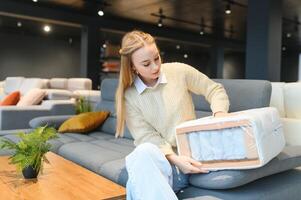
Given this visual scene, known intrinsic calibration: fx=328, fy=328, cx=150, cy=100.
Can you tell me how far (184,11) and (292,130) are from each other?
6.05m

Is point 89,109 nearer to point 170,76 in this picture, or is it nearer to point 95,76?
point 170,76

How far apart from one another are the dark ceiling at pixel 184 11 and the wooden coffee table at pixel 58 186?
556 centimetres

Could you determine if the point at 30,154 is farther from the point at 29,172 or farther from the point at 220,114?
the point at 220,114

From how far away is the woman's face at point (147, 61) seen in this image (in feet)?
5.22

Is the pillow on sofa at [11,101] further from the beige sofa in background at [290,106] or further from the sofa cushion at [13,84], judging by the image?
the beige sofa in background at [290,106]

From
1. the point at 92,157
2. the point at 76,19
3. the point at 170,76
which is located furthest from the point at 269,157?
the point at 76,19

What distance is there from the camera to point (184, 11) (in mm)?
7680

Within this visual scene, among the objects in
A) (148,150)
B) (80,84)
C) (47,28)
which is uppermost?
(47,28)

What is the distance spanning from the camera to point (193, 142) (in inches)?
57.5

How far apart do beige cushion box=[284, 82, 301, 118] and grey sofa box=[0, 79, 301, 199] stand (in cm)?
25

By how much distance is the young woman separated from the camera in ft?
5.11

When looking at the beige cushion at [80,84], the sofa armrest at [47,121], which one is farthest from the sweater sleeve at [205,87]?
the beige cushion at [80,84]

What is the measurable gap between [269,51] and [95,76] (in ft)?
16.1

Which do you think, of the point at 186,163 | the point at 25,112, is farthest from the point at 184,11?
the point at 186,163
